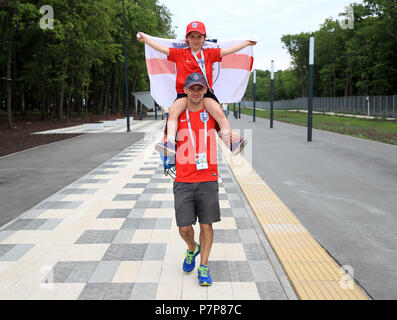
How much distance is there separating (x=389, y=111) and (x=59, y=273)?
140 feet

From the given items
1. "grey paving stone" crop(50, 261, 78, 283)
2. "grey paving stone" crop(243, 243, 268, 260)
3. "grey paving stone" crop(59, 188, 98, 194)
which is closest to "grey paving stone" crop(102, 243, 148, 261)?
"grey paving stone" crop(50, 261, 78, 283)

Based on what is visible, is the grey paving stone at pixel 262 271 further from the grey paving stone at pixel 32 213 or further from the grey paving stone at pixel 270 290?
the grey paving stone at pixel 32 213

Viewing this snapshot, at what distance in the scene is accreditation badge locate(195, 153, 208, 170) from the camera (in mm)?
3736

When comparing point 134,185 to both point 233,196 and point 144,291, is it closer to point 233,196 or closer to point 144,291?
point 233,196

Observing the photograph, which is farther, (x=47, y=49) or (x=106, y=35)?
(x=106, y=35)

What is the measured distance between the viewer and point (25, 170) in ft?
34.4

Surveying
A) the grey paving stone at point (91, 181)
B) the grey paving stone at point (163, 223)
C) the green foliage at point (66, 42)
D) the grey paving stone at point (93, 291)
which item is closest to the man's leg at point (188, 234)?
the grey paving stone at point (93, 291)

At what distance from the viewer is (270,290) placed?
12.0ft

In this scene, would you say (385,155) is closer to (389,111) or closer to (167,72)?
(167,72)

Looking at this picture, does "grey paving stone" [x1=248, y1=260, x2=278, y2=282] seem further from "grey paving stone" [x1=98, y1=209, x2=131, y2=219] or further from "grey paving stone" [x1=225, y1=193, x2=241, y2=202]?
"grey paving stone" [x1=225, y1=193, x2=241, y2=202]

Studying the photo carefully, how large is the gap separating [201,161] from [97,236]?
224 cm

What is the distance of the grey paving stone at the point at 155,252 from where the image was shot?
14.8ft

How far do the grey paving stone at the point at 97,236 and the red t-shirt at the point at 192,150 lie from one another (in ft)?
5.96

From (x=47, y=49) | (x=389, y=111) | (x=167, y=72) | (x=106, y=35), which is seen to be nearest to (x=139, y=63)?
(x=106, y=35)
